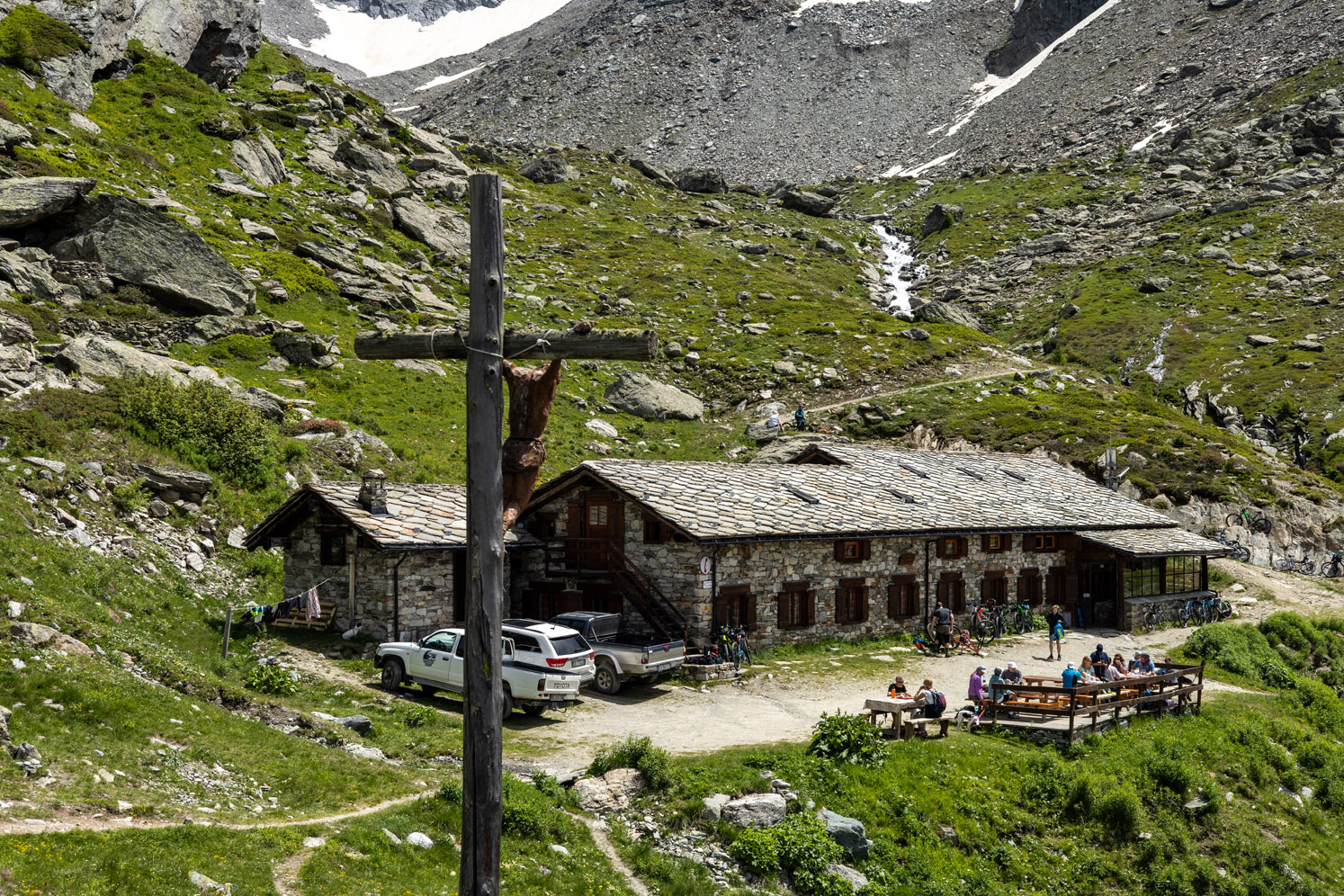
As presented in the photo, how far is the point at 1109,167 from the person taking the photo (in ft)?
506

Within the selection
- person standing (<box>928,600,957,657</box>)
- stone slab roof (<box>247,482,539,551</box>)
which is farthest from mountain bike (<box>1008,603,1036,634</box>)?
stone slab roof (<box>247,482,539,551</box>)

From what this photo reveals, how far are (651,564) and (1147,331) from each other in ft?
288

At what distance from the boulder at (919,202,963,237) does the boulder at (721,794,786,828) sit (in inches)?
5693

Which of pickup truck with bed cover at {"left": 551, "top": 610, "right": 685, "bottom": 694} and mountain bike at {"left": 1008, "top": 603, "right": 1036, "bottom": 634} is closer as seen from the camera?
pickup truck with bed cover at {"left": 551, "top": 610, "right": 685, "bottom": 694}

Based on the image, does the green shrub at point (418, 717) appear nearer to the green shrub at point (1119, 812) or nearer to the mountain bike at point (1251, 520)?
the green shrub at point (1119, 812)

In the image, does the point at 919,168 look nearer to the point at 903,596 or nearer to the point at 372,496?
the point at 903,596

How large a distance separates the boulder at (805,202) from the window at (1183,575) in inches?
4675

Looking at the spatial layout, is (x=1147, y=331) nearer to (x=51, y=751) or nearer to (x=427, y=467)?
(x=427, y=467)

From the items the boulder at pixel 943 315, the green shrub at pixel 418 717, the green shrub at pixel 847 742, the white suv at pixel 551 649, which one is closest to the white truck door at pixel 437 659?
the white suv at pixel 551 649

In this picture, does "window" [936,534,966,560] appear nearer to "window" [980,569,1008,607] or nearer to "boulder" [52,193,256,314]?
"window" [980,569,1008,607]

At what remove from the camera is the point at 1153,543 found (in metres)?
45.1

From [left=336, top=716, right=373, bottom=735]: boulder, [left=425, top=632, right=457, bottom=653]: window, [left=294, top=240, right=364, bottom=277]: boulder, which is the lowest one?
[left=336, top=716, right=373, bottom=735]: boulder

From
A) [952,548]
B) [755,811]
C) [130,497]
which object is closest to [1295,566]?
[952,548]

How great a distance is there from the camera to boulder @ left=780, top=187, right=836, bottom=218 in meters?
159
